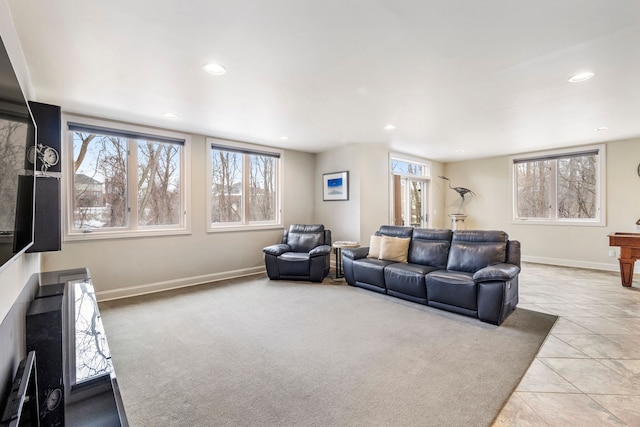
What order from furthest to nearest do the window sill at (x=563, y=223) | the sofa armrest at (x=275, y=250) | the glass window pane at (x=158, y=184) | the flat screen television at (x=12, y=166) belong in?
the window sill at (x=563, y=223) < the sofa armrest at (x=275, y=250) < the glass window pane at (x=158, y=184) < the flat screen television at (x=12, y=166)

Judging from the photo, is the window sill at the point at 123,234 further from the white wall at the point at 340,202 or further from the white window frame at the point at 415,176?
the white window frame at the point at 415,176

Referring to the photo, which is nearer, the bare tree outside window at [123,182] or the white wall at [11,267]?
the white wall at [11,267]

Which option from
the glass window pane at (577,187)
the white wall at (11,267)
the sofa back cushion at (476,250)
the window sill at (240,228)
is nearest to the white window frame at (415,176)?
the sofa back cushion at (476,250)

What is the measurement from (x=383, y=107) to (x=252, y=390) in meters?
3.23

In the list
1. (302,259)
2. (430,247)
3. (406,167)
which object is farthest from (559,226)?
(302,259)

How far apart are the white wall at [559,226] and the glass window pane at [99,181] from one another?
739 cm

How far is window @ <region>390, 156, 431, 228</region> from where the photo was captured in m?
6.56

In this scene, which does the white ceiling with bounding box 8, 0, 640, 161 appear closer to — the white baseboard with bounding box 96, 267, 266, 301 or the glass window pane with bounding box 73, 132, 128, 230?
the glass window pane with bounding box 73, 132, 128, 230

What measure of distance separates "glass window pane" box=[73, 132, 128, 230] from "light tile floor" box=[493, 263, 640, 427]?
479cm

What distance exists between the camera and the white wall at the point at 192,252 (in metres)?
3.90

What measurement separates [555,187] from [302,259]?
18.5 feet

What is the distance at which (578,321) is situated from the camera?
316 centimetres

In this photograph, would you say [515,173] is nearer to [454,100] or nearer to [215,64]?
[454,100]

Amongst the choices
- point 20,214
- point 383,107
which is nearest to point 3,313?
point 20,214
